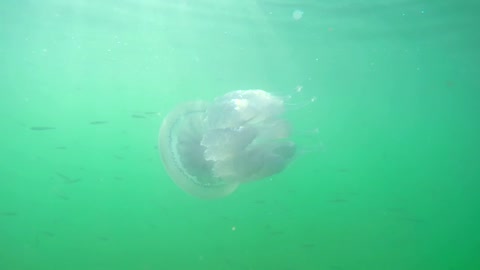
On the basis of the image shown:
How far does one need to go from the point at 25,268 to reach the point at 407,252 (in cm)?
1705

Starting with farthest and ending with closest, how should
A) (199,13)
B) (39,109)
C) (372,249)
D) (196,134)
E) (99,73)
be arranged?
(39,109), (99,73), (372,249), (199,13), (196,134)

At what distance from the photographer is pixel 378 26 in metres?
14.8

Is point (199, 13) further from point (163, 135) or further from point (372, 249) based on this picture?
point (372, 249)

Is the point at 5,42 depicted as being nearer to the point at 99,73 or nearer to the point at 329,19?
the point at 99,73

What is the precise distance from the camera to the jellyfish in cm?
474

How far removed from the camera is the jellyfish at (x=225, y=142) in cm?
474

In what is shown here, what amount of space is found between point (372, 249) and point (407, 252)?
6.19 ft

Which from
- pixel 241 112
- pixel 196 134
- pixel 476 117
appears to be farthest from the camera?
pixel 476 117

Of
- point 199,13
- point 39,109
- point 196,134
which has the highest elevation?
point 196,134

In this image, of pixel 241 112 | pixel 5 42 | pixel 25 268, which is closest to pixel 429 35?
pixel 241 112

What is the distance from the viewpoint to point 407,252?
62.4ft

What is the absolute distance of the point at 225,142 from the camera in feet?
15.3

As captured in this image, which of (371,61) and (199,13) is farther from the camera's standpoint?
(371,61)

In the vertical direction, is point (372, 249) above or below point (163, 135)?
below
